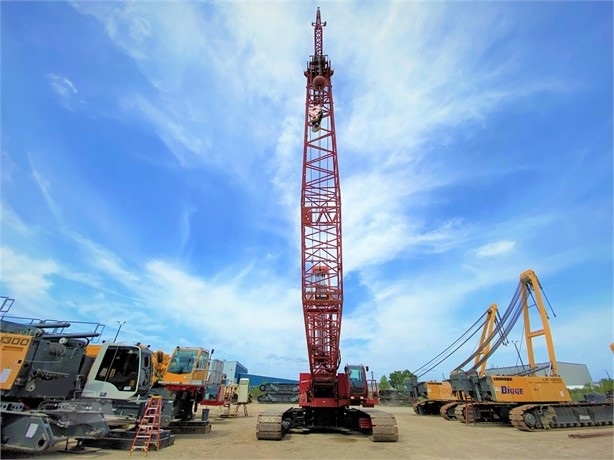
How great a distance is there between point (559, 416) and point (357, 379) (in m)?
11.8

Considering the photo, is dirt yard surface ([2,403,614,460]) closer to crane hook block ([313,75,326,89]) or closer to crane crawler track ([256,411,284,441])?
crane crawler track ([256,411,284,441])

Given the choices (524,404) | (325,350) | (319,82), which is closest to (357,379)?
(325,350)

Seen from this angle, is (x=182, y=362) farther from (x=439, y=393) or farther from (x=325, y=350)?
(x=439, y=393)

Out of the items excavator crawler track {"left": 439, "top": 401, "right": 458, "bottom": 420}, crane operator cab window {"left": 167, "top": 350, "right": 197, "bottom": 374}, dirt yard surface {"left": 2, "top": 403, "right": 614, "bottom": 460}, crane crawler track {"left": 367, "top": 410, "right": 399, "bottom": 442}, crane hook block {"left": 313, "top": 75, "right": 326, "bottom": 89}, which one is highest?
crane hook block {"left": 313, "top": 75, "right": 326, "bottom": 89}

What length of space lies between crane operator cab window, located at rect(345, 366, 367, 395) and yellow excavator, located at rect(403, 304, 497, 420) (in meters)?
12.9

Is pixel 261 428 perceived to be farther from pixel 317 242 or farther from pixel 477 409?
pixel 477 409

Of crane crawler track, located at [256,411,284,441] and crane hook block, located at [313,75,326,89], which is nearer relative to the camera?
crane crawler track, located at [256,411,284,441]

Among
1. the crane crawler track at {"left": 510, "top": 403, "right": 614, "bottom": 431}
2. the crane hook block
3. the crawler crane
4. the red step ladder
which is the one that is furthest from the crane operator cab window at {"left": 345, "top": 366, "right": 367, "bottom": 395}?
the crane hook block

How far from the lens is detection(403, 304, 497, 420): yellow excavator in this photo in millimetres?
26066

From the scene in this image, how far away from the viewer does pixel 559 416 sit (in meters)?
19.0

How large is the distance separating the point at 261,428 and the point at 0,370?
27.6 ft

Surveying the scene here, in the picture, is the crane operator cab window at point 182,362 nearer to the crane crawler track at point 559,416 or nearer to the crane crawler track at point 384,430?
the crane crawler track at point 384,430

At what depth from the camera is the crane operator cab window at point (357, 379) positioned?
1580 centimetres

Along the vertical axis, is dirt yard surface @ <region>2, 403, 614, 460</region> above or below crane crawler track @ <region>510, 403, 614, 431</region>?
below
